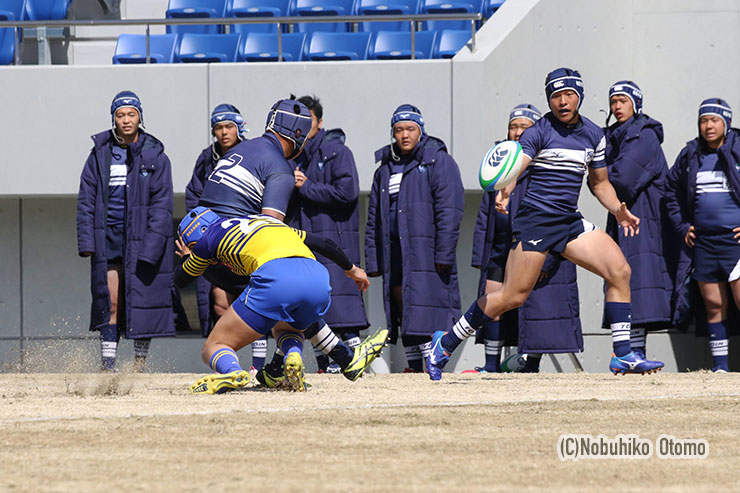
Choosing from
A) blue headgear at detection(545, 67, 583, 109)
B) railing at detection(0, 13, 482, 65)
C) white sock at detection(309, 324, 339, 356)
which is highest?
railing at detection(0, 13, 482, 65)

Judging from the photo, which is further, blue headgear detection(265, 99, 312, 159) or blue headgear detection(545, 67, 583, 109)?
blue headgear detection(545, 67, 583, 109)

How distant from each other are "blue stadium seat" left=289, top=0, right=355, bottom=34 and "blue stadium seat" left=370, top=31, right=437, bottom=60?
718 mm

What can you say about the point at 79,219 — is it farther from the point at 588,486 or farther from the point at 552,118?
the point at 588,486

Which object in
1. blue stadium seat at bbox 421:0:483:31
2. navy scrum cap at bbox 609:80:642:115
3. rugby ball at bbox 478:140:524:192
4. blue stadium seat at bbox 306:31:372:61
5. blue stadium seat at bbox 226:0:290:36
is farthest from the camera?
blue stadium seat at bbox 226:0:290:36

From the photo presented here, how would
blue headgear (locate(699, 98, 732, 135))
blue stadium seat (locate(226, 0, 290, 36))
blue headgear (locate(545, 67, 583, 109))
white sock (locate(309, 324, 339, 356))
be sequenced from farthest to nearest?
blue stadium seat (locate(226, 0, 290, 36)) < blue headgear (locate(699, 98, 732, 135)) < blue headgear (locate(545, 67, 583, 109)) < white sock (locate(309, 324, 339, 356))

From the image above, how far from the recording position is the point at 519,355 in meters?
10.6

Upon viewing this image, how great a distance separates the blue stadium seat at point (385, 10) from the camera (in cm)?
1287

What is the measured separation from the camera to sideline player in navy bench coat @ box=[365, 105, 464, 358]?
1032 cm

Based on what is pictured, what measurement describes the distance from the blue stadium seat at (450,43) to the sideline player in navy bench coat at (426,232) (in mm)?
1898

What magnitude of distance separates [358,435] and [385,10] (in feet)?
28.1

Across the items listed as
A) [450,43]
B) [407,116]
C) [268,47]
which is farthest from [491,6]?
[407,116]

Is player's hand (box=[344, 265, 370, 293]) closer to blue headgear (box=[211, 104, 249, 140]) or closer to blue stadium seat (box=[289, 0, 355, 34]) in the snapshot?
blue headgear (box=[211, 104, 249, 140])

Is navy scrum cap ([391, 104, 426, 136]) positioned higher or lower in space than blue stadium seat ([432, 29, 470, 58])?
lower

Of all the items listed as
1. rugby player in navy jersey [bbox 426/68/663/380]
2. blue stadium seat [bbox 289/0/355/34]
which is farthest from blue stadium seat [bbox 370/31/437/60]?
rugby player in navy jersey [bbox 426/68/663/380]
